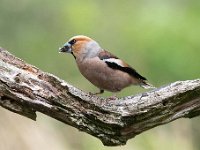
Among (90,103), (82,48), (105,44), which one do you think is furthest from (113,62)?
(105,44)

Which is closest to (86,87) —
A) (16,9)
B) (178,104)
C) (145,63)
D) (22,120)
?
(145,63)

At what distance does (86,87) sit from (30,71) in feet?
13.1

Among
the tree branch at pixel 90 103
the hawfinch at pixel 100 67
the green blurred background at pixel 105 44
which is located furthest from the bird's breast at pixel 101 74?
the green blurred background at pixel 105 44

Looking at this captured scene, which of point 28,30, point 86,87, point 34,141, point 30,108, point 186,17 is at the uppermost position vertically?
point 28,30

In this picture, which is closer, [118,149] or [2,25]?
[118,149]

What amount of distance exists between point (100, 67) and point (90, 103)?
0.99m

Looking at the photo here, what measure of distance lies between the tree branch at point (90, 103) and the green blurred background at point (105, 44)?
2331 mm

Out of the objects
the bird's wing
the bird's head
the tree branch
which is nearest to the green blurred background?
the bird's head

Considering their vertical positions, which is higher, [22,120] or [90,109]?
[22,120]

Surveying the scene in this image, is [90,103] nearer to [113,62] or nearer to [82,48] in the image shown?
[113,62]

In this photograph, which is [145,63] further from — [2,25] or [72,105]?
[72,105]

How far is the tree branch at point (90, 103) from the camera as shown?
278 inches

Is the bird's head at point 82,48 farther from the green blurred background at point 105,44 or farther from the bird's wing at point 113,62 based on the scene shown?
the green blurred background at point 105,44

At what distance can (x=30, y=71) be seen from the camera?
7.27m
